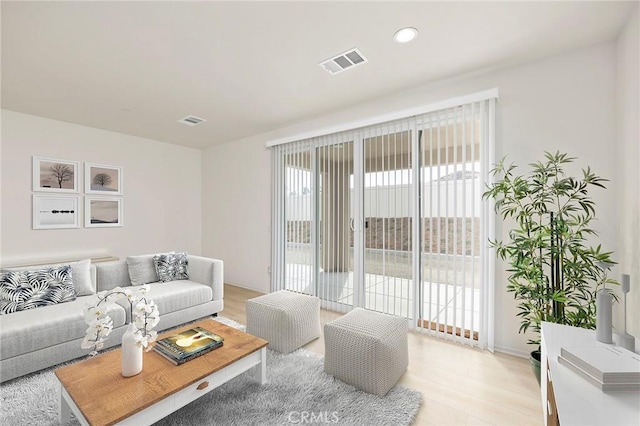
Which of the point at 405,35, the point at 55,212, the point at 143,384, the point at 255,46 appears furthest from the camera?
the point at 55,212

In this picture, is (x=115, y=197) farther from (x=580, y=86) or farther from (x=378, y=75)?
(x=580, y=86)

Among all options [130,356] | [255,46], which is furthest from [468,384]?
[255,46]

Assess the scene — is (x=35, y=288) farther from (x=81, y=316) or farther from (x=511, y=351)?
(x=511, y=351)

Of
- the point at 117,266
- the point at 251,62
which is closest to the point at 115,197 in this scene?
the point at 117,266

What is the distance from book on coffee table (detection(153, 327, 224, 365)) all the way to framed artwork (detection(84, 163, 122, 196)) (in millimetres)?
3340

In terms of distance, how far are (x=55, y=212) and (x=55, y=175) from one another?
0.50 meters

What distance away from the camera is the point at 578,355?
3.75 ft

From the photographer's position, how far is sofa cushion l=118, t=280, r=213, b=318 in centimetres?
288

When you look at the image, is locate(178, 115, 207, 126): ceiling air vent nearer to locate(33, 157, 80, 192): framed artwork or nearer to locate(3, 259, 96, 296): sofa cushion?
locate(33, 157, 80, 192): framed artwork

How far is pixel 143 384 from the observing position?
1487 millimetres

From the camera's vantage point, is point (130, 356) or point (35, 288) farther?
point (35, 288)

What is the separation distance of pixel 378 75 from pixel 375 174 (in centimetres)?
106

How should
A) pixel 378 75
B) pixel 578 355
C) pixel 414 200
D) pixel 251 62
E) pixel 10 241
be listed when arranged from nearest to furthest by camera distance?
1. pixel 578 355
2. pixel 251 62
3. pixel 378 75
4. pixel 414 200
5. pixel 10 241

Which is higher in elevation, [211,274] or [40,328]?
[211,274]
